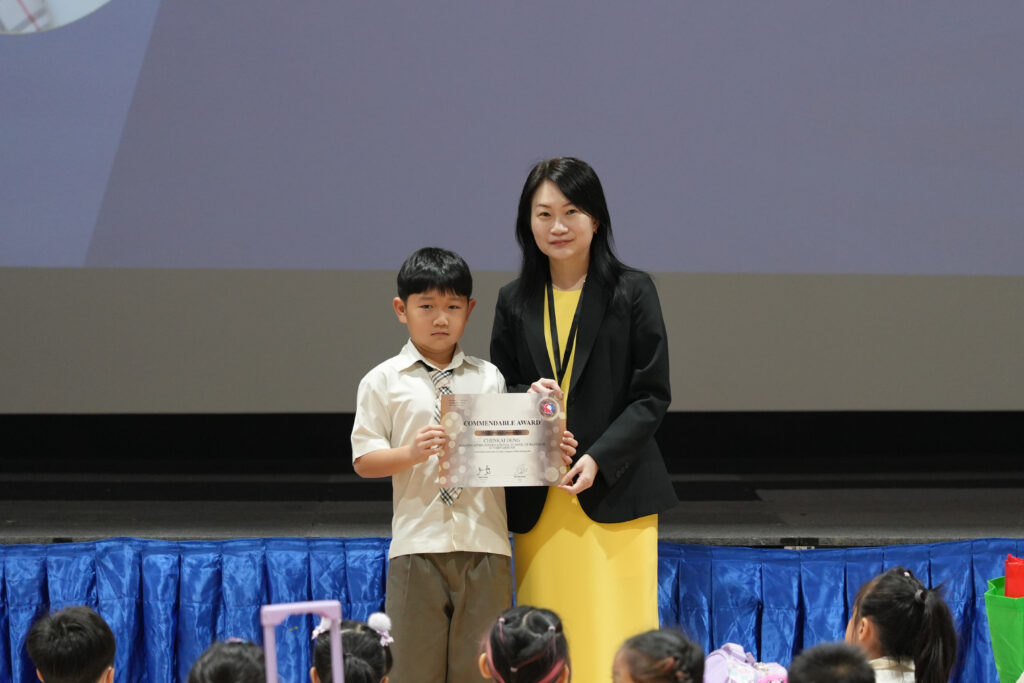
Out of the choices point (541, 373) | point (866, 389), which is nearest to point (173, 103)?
point (541, 373)

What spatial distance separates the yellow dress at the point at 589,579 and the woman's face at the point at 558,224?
10.8 inches

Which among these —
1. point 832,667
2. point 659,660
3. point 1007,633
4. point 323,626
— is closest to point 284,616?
point 323,626

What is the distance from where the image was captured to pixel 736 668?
96.4 inches

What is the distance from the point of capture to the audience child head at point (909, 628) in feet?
5.98

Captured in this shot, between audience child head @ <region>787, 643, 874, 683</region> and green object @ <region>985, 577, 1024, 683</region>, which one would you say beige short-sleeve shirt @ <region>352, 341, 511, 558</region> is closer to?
audience child head @ <region>787, 643, 874, 683</region>

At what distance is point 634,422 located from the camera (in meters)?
2.09

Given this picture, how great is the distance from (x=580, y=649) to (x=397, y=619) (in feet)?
1.27

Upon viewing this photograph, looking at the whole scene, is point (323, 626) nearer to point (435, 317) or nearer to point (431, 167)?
point (435, 317)

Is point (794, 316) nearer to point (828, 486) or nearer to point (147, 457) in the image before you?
point (828, 486)

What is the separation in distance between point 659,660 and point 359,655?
0.51 meters

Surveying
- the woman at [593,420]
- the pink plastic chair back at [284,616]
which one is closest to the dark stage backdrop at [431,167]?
the woman at [593,420]

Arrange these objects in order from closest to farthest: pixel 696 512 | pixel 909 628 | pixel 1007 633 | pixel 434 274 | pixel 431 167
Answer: pixel 909 628 < pixel 434 274 < pixel 1007 633 < pixel 696 512 < pixel 431 167

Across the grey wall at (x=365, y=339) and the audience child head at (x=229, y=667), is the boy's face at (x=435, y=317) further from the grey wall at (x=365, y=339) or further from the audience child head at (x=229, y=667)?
the grey wall at (x=365, y=339)

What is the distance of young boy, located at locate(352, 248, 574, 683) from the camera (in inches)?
81.0
